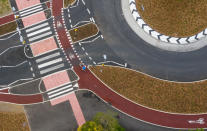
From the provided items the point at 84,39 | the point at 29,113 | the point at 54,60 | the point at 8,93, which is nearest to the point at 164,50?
the point at 84,39

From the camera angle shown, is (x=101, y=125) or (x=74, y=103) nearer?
(x=101, y=125)

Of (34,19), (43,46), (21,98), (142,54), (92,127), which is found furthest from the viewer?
(34,19)

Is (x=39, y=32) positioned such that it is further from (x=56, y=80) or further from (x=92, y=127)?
(x=92, y=127)

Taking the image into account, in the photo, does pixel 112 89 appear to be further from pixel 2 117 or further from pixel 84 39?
pixel 2 117

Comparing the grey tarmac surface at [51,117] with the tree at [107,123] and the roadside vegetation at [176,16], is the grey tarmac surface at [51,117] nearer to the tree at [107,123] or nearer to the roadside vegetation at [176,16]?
the tree at [107,123]

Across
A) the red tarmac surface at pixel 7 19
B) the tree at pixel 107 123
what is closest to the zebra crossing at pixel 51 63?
the red tarmac surface at pixel 7 19

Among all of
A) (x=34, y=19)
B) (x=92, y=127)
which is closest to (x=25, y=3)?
(x=34, y=19)
